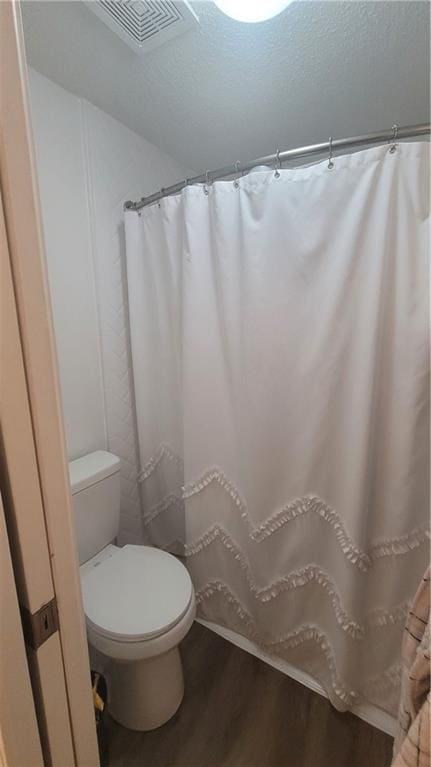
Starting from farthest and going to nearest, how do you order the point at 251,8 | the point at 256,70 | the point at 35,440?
the point at 256,70, the point at 251,8, the point at 35,440

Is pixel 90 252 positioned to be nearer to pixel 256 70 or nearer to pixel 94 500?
pixel 256 70

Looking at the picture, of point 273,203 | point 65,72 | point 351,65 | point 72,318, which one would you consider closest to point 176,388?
point 72,318

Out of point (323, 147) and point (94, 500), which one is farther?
point (94, 500)

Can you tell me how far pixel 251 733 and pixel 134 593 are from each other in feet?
2.05

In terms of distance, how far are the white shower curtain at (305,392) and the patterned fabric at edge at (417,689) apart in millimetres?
431

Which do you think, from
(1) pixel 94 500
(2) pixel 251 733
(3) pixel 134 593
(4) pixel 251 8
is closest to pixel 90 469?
(1) pixel 94 500

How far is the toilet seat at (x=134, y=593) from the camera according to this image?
1.03 meters

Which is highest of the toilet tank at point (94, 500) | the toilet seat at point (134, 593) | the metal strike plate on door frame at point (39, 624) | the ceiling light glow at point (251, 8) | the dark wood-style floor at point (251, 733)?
the ceiling light glow at point (251, 8)

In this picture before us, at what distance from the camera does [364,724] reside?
1158mm

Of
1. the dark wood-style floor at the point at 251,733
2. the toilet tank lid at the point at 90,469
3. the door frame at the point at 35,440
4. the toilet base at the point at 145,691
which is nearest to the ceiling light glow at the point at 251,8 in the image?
the door frame at the point at 35,440

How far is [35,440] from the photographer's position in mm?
475

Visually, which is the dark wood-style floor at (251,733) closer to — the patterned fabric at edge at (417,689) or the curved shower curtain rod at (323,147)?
the patterned fabric at edge at (417,689)

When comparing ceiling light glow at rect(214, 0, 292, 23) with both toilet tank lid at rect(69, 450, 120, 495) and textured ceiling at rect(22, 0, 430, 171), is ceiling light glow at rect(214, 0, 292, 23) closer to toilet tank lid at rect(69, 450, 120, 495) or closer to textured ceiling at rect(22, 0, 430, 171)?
textured ceiling at rect(22, 0, 430, 171)

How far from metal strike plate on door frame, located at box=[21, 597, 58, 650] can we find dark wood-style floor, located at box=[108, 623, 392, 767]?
101 centimetres
